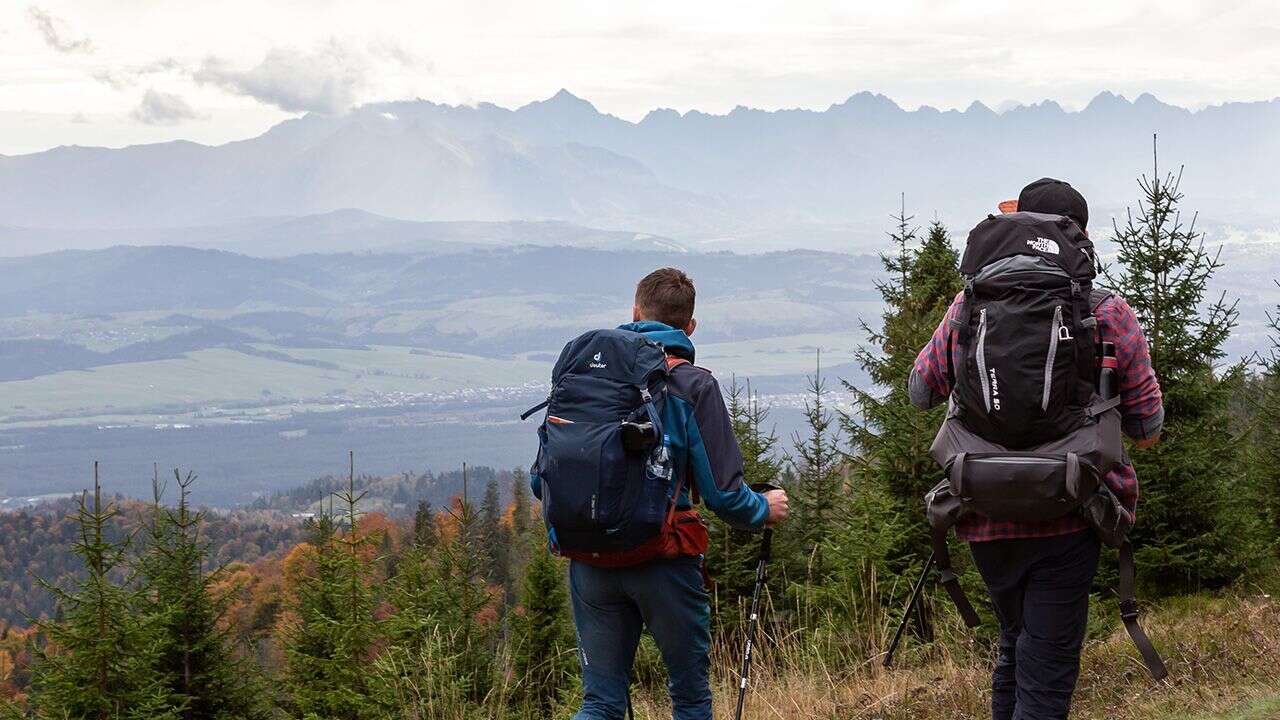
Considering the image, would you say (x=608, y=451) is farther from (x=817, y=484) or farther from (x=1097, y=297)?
(x=817, y=484)

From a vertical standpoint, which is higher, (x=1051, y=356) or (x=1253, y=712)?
(x=1051, y=356)

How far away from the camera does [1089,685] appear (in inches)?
237

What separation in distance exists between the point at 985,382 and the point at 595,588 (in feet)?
5.14

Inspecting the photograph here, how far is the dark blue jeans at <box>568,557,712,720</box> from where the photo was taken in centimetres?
424

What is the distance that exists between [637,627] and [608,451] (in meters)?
0.75

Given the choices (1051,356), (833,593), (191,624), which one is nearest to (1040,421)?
(1051,356)

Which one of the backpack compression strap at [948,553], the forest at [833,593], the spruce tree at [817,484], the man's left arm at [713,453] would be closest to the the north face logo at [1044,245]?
the backpack compression strap at [948,553]

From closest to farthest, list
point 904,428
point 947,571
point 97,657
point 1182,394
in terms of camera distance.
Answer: point 947,571
point 1182,394
point 904,428
point 97,657

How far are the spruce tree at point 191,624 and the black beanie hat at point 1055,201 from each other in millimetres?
17006

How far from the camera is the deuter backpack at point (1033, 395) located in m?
3.83

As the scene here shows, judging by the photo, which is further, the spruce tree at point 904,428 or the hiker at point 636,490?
the spruce tree at point 904,428

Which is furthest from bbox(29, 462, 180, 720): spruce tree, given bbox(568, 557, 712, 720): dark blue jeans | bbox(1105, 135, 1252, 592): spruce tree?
bbox(568, 557, 712, 720): dark blue jeans

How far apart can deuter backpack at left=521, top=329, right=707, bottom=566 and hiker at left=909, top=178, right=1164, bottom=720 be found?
965 mm

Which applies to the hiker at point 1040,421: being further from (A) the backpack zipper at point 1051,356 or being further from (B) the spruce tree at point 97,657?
(B) the spruce tree at point 97,657
